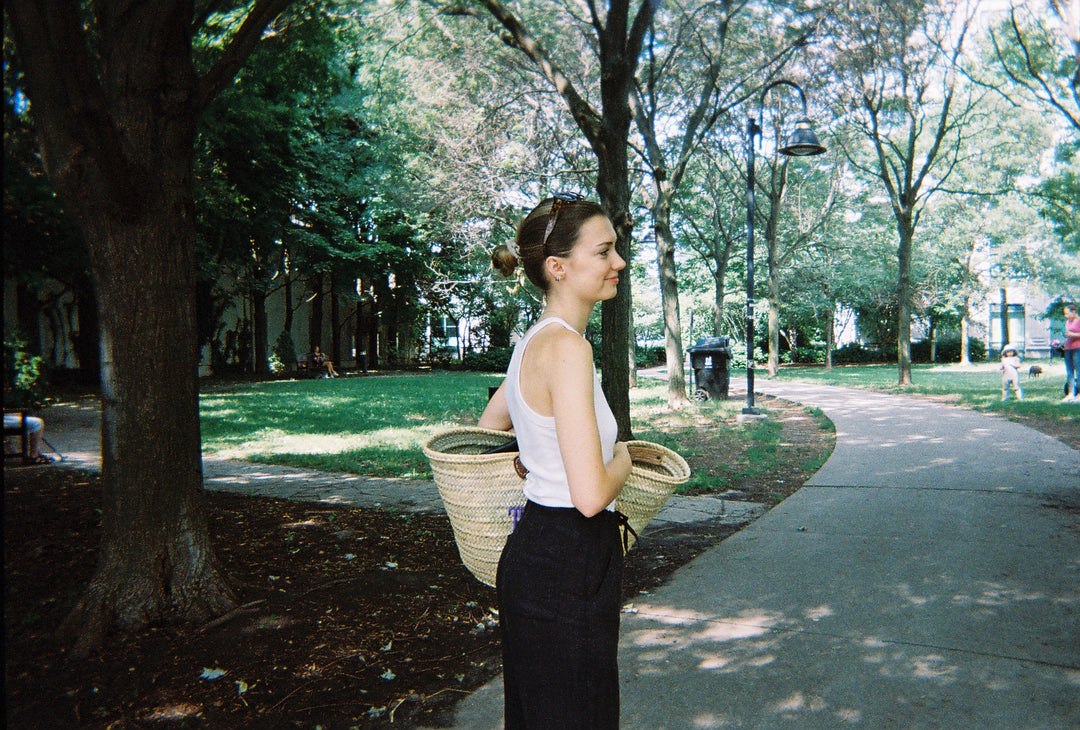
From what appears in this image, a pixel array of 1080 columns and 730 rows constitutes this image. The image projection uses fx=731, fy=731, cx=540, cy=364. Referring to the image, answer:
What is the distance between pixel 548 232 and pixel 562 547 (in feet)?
2.72

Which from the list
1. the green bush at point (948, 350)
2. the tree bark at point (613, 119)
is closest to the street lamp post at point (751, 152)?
the tree bark at point (613, 119)

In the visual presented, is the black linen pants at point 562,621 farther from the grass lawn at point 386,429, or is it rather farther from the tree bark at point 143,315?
the grass lawn at point 386,429

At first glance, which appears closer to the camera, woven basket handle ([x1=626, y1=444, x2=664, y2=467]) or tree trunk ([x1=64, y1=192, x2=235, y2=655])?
woven basket handle ([x1=626, y1=444, x2=664, y2=467])

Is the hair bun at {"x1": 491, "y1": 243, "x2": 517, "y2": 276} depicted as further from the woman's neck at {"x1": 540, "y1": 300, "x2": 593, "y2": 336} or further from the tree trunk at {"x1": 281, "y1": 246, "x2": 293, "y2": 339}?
the tree trunk at {"x1": 281, "y1": 246, "x2": 293, "y2": 339}

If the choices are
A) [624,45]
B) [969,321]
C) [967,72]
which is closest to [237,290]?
[624,45]

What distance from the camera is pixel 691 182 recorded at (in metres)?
27.6

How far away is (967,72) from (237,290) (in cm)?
2375

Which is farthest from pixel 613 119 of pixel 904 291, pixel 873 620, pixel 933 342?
pixel 933 342

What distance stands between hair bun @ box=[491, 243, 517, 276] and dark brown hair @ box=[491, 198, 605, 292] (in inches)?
6.9

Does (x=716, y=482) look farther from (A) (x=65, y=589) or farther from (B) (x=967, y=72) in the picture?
(B) (x=967, y=72)

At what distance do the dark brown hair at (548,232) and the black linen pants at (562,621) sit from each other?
665 millimetres

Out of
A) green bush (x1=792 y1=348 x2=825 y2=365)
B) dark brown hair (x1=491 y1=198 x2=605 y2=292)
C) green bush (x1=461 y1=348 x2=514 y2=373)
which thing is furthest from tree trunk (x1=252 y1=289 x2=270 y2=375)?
green bush (x1=792 y1=348 x2=825 y2=365)

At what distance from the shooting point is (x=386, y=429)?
493 inches

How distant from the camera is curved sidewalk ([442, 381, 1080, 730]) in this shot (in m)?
3.01
